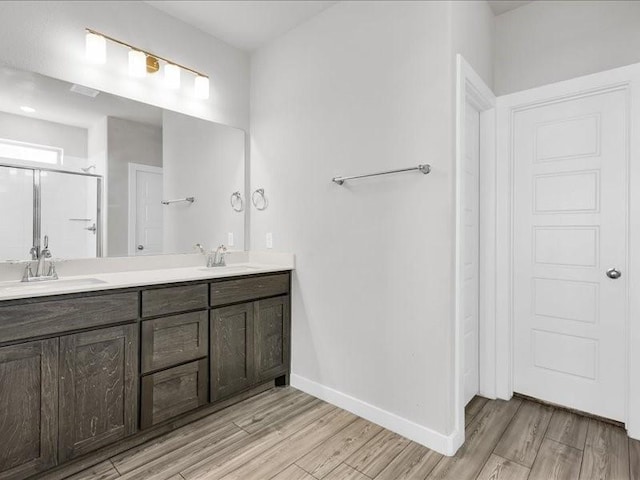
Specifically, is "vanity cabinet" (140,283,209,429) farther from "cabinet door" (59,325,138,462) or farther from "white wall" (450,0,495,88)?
"white wall" (450,0,495,88)

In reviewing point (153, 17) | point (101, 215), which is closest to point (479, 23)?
point (153, 17)

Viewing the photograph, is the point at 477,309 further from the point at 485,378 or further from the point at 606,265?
the point at 606,265

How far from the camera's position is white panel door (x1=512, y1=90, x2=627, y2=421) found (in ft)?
6.81

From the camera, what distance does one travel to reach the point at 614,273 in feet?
6.79

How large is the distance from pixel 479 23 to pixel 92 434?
3.12 meters

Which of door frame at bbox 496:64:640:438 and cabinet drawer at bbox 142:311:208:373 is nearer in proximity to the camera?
cabinet drawer at bbox 142:311:208:373

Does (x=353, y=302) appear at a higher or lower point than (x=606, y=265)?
lower

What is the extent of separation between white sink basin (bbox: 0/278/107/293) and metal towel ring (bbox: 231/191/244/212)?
3.80ft

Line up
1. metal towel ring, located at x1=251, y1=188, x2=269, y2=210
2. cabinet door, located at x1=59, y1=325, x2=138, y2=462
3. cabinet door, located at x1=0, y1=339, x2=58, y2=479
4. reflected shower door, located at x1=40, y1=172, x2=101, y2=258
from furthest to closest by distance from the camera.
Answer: metal towel ring, located at x1=251, y1=188, x2=269, y2=210
reflected shower door, located at x1=40, y1=172, x2=101, y2=258
cabinet door, located at x1=59, y1=325, x2=138, y2=462
cabinet door, located at x1=0, y1=339, x2=58, y2=479

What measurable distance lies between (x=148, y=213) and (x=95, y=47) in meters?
1.01

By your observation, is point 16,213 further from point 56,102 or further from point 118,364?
point 118,364

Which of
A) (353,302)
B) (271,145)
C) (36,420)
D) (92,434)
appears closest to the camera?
(36,420)

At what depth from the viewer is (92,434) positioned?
5.48ft

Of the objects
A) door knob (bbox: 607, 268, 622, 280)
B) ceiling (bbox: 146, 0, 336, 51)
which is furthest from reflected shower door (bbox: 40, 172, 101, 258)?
door knob (bbox: 607, 268, 622, 280)
